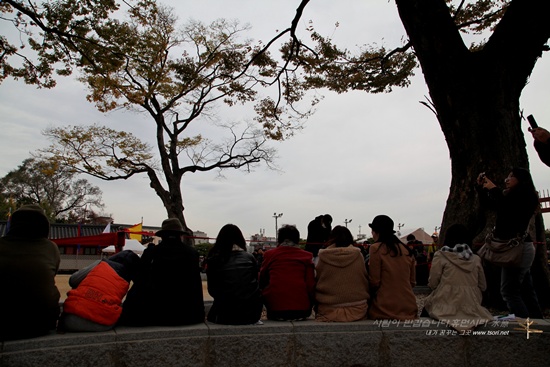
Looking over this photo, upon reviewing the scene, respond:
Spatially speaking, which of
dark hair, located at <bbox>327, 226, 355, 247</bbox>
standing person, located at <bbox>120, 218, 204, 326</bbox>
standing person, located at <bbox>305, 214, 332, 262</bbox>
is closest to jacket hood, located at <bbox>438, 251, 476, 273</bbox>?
dark hair, located at <bbox>327, 226, 355, 247</bbox>

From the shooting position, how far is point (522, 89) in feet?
20.7

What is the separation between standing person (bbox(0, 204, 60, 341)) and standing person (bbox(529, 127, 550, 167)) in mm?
4627

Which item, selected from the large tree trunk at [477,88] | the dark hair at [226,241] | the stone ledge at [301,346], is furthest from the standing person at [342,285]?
the large tree trunk at [477,88]

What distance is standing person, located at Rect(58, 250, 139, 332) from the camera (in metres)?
3.28

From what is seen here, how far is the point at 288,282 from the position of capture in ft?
13.2

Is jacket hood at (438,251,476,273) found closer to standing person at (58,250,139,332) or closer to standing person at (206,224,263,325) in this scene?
standing person at (206,224,263,325)

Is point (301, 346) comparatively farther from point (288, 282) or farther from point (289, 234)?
point (289, 234)

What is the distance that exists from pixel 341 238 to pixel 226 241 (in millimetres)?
1188

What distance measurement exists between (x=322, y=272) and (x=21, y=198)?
1849 inches

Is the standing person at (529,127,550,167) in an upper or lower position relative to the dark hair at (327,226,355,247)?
upper

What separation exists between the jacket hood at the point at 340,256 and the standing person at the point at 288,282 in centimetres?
19

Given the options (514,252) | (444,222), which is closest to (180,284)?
(514,252)

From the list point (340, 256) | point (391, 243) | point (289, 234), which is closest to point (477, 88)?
point (391, 243)

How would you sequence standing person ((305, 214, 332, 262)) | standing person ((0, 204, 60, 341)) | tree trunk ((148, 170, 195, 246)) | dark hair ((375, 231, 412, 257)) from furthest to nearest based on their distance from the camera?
1. tree trunk ((148, 170, 195, 246))
2. standing person ((305, 214, 332, 262))
3. dark hair ((375, 231, 412, 257))
4. standing person ((0, 204, 60, 341))
